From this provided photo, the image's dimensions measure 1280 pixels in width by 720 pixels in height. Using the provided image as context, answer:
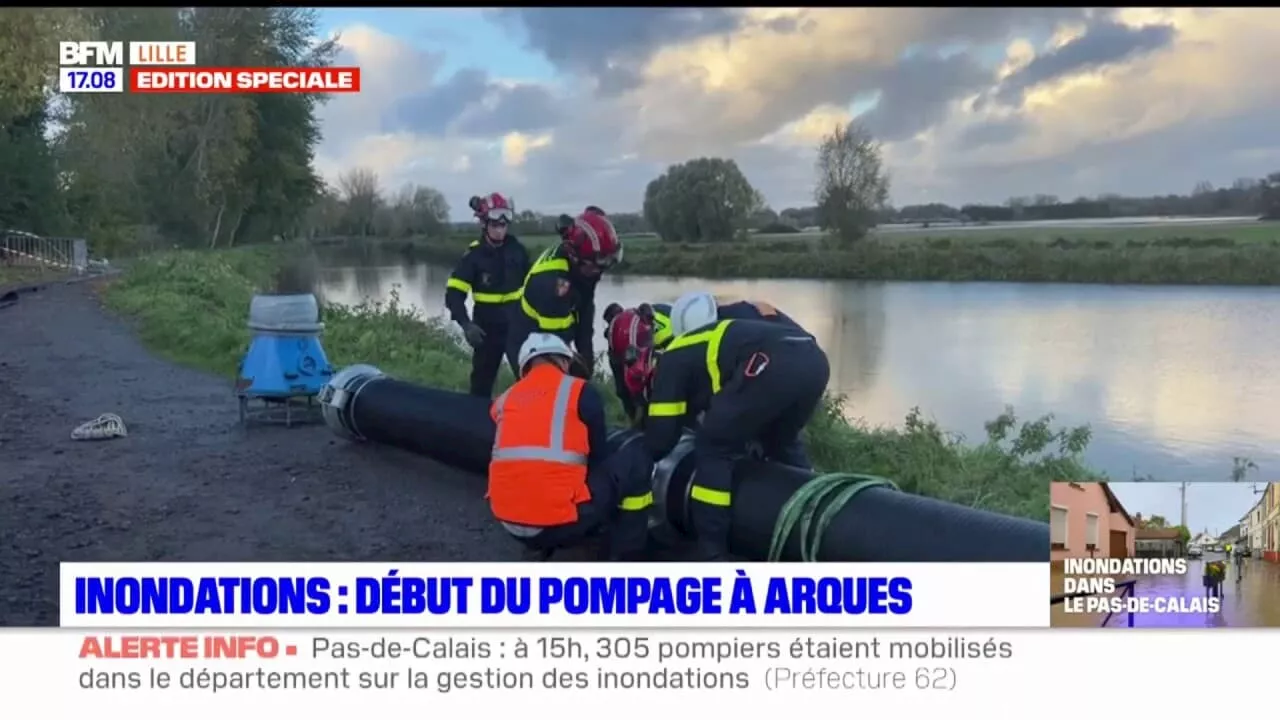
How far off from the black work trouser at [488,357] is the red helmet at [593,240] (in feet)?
3.62

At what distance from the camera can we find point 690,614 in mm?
3270

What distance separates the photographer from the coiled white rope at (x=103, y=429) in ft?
13.1

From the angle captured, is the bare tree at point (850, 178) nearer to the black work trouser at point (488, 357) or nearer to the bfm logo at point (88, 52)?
the black work trouser at point (488, 357)

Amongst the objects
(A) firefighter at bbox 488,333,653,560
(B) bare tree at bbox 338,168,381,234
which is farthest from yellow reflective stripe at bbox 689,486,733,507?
(B) bare tree at bbox 338,168,381,234

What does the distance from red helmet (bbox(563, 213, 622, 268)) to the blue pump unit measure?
141 cm

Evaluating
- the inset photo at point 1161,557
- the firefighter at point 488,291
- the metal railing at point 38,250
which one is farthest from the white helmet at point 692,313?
the metal railing at point 38,250

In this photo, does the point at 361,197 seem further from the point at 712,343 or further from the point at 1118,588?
the point at 1118,588

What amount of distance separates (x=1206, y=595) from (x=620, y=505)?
5.97 ft

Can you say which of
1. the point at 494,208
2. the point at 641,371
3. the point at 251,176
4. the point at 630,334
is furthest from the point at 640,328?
the point at 251,176

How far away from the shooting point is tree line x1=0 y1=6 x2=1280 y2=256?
3426 mm
